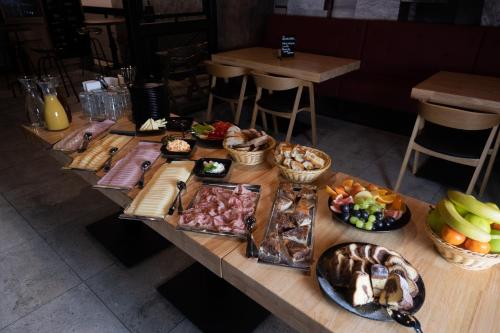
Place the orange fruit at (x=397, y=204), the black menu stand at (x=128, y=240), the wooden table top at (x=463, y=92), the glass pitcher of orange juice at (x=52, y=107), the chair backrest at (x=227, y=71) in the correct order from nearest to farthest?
the orange fruit at (x=397, y=204) < the glass pitcher of orange juice at (x=52, y=107) < the black menu stand at (x=128, y=240) < the wooden table top at (x=463, y=92) < the chair backrest at (x=227, y=71)

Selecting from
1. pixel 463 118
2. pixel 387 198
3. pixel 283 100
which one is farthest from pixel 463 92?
pixel 387 198

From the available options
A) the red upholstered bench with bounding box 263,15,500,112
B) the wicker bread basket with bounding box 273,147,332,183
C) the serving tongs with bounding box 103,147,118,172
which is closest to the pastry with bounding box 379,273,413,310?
the wicker bread basket with bounding box 273,147,332,183

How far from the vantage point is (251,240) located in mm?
917

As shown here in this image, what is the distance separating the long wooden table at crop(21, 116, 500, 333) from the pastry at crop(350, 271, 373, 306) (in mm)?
40

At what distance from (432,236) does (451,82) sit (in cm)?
207

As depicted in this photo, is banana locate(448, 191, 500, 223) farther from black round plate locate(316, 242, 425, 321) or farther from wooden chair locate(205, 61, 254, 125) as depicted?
wooden chair locate(205, 61, 254, 125)

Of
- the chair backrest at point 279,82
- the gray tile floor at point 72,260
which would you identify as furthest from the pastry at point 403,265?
the chair backrest at point 279,82

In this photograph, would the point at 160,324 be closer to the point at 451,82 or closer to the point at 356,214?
the point at 356,214

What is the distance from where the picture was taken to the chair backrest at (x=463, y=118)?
6.13 ft

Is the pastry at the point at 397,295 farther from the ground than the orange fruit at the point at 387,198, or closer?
closer

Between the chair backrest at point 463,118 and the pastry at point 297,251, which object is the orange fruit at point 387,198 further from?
the chair backrest at point 463,118

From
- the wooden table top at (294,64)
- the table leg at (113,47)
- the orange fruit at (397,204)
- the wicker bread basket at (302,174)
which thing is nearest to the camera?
the orange fruit at (397,204)

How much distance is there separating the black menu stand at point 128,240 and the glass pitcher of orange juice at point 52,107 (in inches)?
26.1

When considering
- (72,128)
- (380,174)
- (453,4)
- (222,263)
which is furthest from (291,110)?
(222,263)
